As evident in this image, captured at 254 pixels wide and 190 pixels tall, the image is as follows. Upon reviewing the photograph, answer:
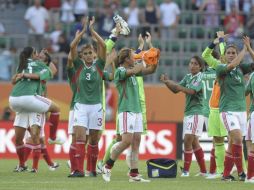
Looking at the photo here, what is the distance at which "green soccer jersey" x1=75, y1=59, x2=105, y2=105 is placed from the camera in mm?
18203

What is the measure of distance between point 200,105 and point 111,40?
2264 millimetres

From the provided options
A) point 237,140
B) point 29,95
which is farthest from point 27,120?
point 237,140

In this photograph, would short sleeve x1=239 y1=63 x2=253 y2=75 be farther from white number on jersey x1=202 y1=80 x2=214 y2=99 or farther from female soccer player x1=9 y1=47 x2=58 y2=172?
female soccer player x1=9 y1=47 x2=58 y2=172

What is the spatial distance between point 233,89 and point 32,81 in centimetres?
415

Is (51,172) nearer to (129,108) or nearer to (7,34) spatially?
(129,108)

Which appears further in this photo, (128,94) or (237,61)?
(128,94)

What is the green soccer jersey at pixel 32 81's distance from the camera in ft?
64.8

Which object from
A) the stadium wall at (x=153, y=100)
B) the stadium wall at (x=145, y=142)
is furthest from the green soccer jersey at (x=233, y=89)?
the stadium wall at (x=153, y=100)

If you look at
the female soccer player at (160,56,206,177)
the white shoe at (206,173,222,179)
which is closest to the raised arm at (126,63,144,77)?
the female soccer player at (160,56,206,177)

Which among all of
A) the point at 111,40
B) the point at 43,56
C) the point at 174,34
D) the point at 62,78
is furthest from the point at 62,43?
the point at 111,40

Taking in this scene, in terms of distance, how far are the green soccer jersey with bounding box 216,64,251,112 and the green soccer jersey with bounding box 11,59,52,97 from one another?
3.67m

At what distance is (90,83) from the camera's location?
18.2m

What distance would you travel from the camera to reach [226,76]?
17641 millimetres

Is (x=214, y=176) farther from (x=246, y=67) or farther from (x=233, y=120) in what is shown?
(x=246, y=67)
